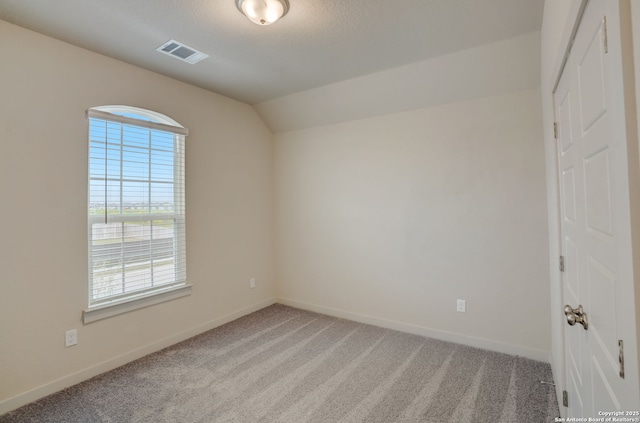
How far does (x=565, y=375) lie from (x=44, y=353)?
3426 millimetres

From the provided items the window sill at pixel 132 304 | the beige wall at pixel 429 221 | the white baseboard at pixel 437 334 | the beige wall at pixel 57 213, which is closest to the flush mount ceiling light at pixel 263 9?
the beige wall at pixel 57 213

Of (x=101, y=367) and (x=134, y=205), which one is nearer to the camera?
(x=101, y=367)

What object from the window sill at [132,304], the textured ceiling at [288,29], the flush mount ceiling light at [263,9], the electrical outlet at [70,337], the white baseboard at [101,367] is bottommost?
the white baseboard at [101,367]

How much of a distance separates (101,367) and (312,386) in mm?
1710

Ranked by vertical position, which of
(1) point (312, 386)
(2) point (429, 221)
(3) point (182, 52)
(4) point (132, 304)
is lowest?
(1) point (312, 386)

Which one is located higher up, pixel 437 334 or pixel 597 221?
pixel 597 221

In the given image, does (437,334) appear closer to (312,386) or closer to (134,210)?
(312,386)

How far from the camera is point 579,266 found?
1.34 m

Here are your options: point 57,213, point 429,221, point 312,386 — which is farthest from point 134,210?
point 429,221

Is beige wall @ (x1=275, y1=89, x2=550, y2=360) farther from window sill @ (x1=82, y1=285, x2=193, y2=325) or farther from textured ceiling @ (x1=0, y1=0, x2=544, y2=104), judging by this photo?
Result: window sill @ (x1=82, y1=285, x2=193, y2=325)

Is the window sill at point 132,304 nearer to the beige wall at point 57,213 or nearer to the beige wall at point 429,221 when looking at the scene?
the beige wall at point 57,213

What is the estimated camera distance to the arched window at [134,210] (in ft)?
8.00

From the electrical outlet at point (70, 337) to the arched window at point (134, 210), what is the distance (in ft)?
0.39

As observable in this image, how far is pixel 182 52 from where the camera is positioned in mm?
2445
